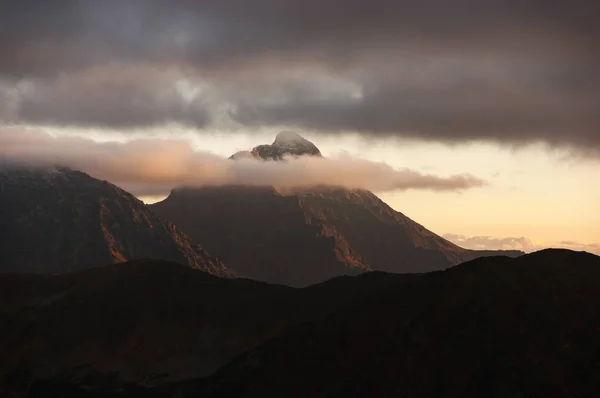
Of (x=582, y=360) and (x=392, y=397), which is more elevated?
(x=582, y=360)

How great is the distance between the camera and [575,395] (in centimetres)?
18412

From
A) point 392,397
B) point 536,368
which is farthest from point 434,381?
point 536,368

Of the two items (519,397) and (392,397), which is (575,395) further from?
(392,397)

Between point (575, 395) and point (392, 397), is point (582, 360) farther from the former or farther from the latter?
point (392, 397)

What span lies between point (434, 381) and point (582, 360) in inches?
1261

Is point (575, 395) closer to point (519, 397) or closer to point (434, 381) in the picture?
point (519, 397)

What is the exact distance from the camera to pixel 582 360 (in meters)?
194

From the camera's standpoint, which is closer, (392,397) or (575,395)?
(575,395)

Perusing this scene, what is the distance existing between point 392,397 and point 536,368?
104ft

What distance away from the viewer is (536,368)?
193750 millimetres

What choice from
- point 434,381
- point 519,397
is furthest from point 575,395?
point 434,381

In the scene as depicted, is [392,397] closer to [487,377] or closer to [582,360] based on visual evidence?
[487,377]

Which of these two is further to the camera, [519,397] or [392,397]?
[392,397]

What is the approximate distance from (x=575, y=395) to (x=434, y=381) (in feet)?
99.5
